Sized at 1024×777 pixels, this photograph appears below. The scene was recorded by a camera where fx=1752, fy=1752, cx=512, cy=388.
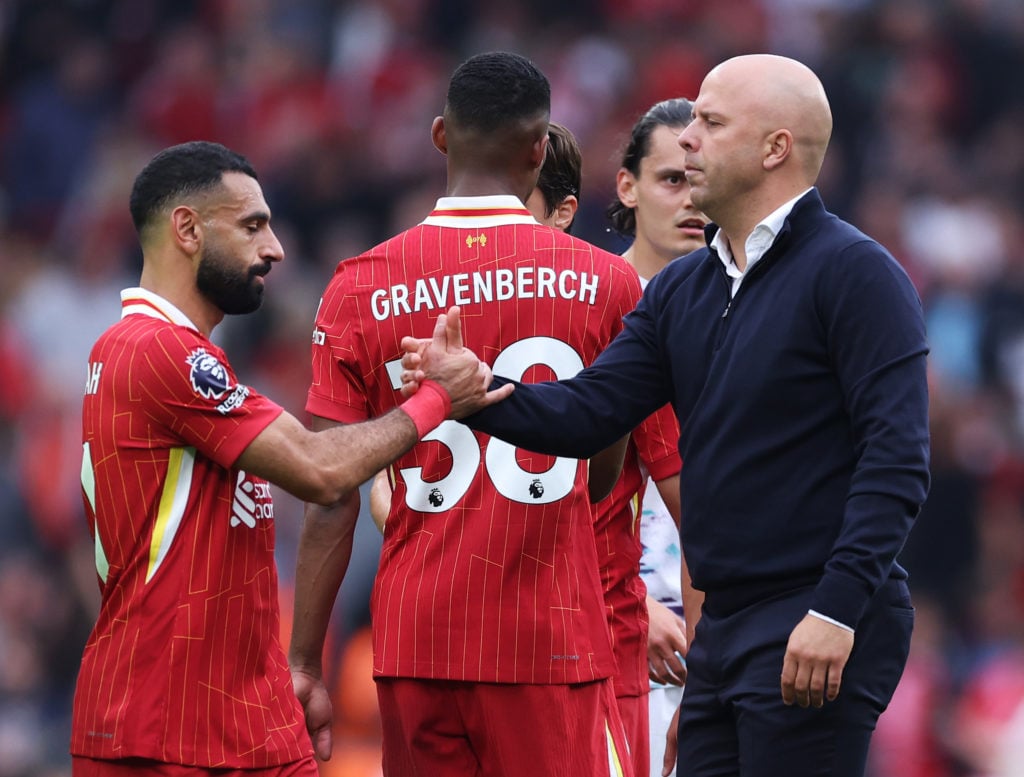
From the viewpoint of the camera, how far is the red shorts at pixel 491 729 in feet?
13.5

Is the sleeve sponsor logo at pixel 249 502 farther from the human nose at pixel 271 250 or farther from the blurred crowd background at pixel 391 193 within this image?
the blurred crowd background at pixel 391 193

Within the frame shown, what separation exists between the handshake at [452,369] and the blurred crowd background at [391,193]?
14.3ft

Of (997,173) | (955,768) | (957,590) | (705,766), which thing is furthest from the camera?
(997,173)

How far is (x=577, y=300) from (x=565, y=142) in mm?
1195

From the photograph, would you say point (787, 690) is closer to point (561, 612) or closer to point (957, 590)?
point (561, 612)

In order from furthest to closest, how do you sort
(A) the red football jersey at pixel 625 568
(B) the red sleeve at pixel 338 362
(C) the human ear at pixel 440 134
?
(A) the red football jersey at pixel 625 568
(C) the human ear at pixel 440 134
(B) the red sleeve at pixel 338 362

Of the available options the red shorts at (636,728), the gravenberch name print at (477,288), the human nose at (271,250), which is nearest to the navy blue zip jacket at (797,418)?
the gravenberch name print at (477,288)

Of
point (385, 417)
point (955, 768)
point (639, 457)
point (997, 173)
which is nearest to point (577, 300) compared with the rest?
point (385, 417)

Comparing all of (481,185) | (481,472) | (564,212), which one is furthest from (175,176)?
(564,212)

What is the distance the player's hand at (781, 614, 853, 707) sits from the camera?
11.8ft

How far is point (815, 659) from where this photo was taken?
3.60 metres

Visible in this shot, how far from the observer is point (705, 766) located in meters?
3.91

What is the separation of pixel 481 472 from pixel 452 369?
10.9 inches

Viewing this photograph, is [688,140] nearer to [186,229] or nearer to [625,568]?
[186,229]
